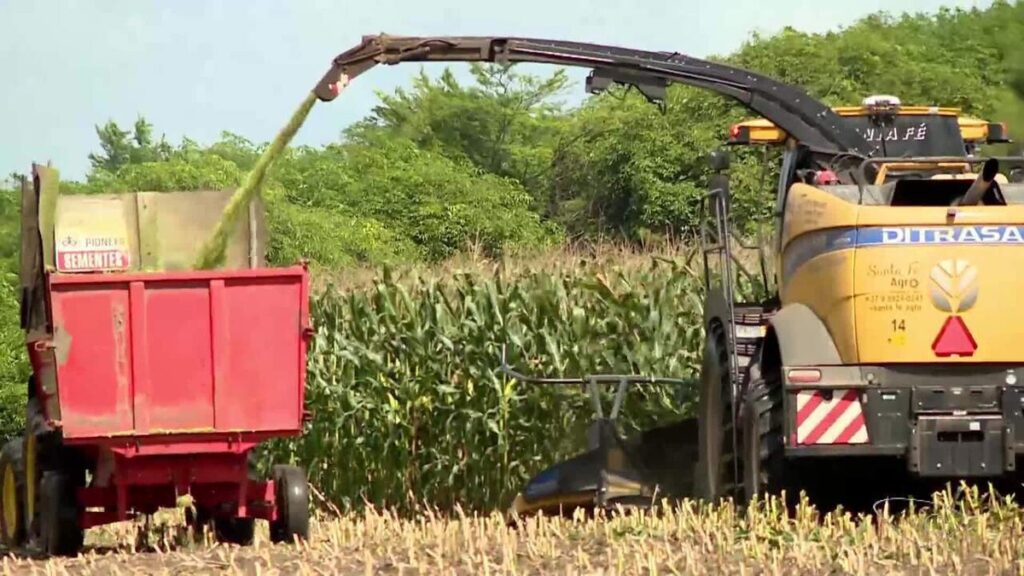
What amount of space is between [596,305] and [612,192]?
51.8ft

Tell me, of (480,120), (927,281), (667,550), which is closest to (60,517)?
(667,550)

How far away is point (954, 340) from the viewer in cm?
814

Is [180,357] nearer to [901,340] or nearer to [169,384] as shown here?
[169,384]

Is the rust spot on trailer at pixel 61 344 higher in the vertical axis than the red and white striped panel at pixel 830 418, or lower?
higher

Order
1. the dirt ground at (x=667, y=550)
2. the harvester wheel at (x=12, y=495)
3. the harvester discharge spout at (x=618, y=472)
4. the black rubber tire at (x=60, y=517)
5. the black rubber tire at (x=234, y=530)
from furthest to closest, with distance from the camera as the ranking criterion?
1. the harvester wheel at (x=12, y=495)
2. the black rubber tire at (x=234, y=530)
3. the harvester discharge spout at (x=618, y=472)
4. the black rubber tire at (x=60, y=517)
5. the dirt ground at (x=667, y=550)

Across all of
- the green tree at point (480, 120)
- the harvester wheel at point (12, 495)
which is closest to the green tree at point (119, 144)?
the green tree at point (480, 120)

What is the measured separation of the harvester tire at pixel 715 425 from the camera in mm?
9711

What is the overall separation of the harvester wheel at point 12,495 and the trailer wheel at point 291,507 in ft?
6.59

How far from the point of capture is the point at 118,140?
6675 centimetres

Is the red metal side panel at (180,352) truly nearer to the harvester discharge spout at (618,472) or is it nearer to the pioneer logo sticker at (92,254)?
the pioneer logo sticker at (92,254)

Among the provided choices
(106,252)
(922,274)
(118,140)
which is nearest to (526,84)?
(118,140)

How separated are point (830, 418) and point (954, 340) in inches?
26.7

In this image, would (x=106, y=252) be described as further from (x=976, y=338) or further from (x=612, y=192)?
(x=612, y=192)

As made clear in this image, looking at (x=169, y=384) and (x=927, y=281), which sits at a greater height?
(x=927, y=281)
